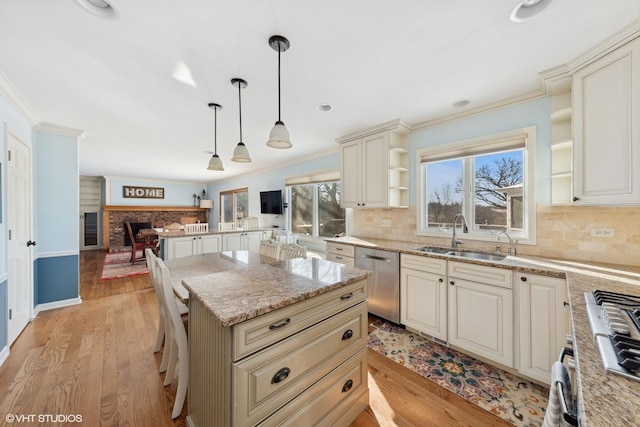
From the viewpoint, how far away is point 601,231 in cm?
193

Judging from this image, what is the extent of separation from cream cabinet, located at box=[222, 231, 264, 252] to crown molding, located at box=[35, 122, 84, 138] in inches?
95.3

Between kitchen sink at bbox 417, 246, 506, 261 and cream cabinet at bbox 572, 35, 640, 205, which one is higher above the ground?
cream cabinet at bbox 572, 35, 640, 205

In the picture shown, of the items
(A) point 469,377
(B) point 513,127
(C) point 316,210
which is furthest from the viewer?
(C) point 316,210

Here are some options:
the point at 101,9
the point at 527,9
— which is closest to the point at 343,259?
the point at 527,9

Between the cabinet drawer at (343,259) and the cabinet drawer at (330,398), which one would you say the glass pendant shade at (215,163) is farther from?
the cabinet drawer at (330,398)

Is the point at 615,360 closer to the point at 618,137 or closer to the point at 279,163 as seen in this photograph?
the point at 618,137

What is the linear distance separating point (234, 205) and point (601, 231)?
7656mm

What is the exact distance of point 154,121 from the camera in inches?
115

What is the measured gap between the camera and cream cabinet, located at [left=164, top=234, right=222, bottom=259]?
3822mm

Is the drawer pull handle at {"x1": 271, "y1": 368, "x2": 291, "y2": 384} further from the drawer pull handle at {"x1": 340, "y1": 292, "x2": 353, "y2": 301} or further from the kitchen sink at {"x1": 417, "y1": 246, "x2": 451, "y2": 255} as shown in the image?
the kitchen sink at {"x1": 417, "y1": 246, "x2": 451, "y2": 255}

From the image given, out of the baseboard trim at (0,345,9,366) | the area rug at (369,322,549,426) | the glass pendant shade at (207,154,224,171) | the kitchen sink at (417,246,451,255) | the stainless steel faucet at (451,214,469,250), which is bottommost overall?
the area rug at (369,322,549,426)

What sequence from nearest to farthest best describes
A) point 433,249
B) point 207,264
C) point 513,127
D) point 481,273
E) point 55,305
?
point 481,273 → point 207,264 → point 513,127 → point 433,249 → point 55,305

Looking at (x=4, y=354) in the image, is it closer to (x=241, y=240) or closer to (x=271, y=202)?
(x=241, y=240)

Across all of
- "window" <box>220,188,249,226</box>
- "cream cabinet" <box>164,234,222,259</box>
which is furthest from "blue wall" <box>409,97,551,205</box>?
"window" <box>220,188,249,226</box>
